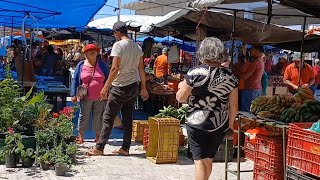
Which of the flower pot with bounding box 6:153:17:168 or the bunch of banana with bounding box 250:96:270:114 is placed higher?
the bunch of banana with bounding box 250:96:270:114

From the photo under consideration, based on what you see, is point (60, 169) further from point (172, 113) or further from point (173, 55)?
point (173, 55)

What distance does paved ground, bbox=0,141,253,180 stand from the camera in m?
5.69

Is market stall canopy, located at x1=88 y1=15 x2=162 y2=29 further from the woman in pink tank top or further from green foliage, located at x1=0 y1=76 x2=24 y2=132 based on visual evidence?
green foliage, located at x1=0 y1=76 x2=24 y2=132

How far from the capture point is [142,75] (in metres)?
6.81

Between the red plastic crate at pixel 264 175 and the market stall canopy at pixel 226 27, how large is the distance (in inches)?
131

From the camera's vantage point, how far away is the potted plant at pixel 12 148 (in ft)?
19.1

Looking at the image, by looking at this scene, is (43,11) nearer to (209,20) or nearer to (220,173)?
(209,20)

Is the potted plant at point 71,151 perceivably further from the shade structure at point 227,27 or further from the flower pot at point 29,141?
the shade structure at point 227,27

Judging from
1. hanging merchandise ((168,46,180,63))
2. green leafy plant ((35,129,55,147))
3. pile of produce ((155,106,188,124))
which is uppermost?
hanging merchandise ((168,46,180,63))

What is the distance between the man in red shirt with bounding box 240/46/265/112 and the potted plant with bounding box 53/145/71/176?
3.93 meters

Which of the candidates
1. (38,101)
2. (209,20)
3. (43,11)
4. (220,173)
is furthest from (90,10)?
(220,173)

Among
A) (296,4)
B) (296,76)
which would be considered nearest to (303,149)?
(296,4)

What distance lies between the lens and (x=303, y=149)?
12.9ft

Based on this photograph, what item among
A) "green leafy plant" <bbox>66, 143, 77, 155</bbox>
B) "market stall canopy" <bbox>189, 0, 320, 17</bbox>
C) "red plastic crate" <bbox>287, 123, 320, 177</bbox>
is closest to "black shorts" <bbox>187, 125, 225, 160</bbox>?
"red plastic crate" <bbox>287, 123, 320, 177</bbox>
